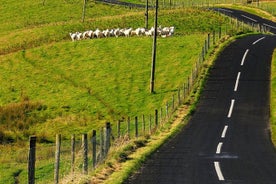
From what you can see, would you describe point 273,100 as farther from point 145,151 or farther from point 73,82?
point 73,82

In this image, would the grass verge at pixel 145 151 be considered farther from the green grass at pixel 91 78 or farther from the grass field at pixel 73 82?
the green grass at pixel 91 78

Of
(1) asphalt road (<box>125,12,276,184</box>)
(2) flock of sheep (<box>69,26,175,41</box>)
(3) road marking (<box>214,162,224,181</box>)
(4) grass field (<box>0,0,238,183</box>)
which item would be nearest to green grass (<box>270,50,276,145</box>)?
(1) asphalt road (<box>125,12,276,184</box>)

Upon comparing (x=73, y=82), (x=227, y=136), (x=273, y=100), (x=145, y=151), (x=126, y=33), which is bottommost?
(x=145, y=151)

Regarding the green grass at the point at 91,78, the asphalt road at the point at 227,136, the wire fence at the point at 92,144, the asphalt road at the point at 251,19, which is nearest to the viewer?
the wire fence at the point at 92,144

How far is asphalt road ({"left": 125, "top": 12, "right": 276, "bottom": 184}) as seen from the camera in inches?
787

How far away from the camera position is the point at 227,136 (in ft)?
99.8

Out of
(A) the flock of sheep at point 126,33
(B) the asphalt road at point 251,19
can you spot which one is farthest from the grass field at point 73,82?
(B) the asphalt road at point 251,19

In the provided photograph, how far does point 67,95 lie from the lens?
51.3 metres

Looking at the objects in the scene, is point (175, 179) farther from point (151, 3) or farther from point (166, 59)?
point (151, 3)

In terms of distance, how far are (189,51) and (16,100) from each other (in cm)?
1953

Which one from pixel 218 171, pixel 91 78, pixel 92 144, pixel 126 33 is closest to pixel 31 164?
pixel 218 171

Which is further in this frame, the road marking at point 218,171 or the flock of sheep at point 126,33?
the flock of sheep at point 126,33

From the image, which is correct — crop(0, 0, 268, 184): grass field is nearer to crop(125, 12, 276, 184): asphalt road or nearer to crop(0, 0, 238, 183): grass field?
crop(0, 0, 238, 183): grass field

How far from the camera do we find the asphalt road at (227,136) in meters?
20.0
